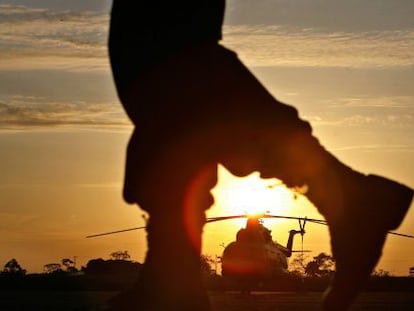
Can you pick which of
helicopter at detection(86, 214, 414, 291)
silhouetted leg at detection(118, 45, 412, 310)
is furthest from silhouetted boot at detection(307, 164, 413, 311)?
helicopter at detection(86, 214, 414, 291)

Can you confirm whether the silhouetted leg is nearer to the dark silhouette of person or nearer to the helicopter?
the dark silhouette of person

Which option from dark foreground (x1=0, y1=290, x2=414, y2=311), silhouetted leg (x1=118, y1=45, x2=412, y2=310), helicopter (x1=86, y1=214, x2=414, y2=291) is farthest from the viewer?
helicopter (x1=86, y1=214, x2=414, y2=291)

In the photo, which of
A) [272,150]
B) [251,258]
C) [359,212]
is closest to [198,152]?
[272,150]

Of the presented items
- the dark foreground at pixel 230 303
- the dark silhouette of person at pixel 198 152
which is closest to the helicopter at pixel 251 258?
the dark foreground at pixel 230 303

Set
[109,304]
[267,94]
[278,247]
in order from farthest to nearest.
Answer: [278,247] < [109,304] < [267,94]

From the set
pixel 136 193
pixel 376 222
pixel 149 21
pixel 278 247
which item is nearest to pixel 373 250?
pixel 376 222

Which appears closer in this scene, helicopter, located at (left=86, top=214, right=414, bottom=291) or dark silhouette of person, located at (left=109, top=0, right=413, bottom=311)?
dark silhouette of person, located at (left=109, top=0, right=413, bottom=311)

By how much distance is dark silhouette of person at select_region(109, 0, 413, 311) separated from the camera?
14.2 feet

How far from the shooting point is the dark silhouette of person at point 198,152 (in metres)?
4.34

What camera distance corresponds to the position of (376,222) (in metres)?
4.38

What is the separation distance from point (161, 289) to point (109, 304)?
31 cm

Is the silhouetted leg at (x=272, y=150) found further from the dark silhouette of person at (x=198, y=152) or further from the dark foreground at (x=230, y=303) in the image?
the dark foreground at (x=230, y=303)

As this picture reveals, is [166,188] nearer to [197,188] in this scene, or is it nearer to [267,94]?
[197,188]

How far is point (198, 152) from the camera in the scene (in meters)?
4.44
